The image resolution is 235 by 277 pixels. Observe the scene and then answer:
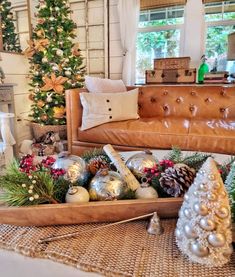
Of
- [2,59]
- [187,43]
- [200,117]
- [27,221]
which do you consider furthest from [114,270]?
[187,43]

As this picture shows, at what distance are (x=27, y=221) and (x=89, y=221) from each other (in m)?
0.16

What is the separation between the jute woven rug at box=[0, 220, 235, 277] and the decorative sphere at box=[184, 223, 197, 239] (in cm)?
5

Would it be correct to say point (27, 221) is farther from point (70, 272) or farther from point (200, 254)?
point (200, 254)

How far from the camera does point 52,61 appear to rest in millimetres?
2762

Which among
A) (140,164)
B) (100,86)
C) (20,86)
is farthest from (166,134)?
(20,86)

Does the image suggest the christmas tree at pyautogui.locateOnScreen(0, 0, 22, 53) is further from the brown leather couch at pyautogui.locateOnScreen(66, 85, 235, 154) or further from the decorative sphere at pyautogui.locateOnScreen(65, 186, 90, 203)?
the decorative sphere at pyautogui.locateOnScreen(65, 186, 90, 203)

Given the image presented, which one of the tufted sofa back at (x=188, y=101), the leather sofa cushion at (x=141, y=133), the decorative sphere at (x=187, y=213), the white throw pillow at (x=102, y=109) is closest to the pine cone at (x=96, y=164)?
the decorative sphere at (x=187, y=213)

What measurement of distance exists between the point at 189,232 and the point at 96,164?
0.42 metres

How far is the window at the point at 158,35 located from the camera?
→ 3105 mm

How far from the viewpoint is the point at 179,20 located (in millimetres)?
3076

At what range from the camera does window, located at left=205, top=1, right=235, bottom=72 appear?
289 cm

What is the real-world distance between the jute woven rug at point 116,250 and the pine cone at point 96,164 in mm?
→ 234

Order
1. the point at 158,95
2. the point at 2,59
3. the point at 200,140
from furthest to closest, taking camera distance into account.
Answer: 1. the point at 2,59
2. the point at 158,95
3. the point at 200,140

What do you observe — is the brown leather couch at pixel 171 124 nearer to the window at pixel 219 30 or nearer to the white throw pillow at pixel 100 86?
the white throw pillow at pixel 100 86
